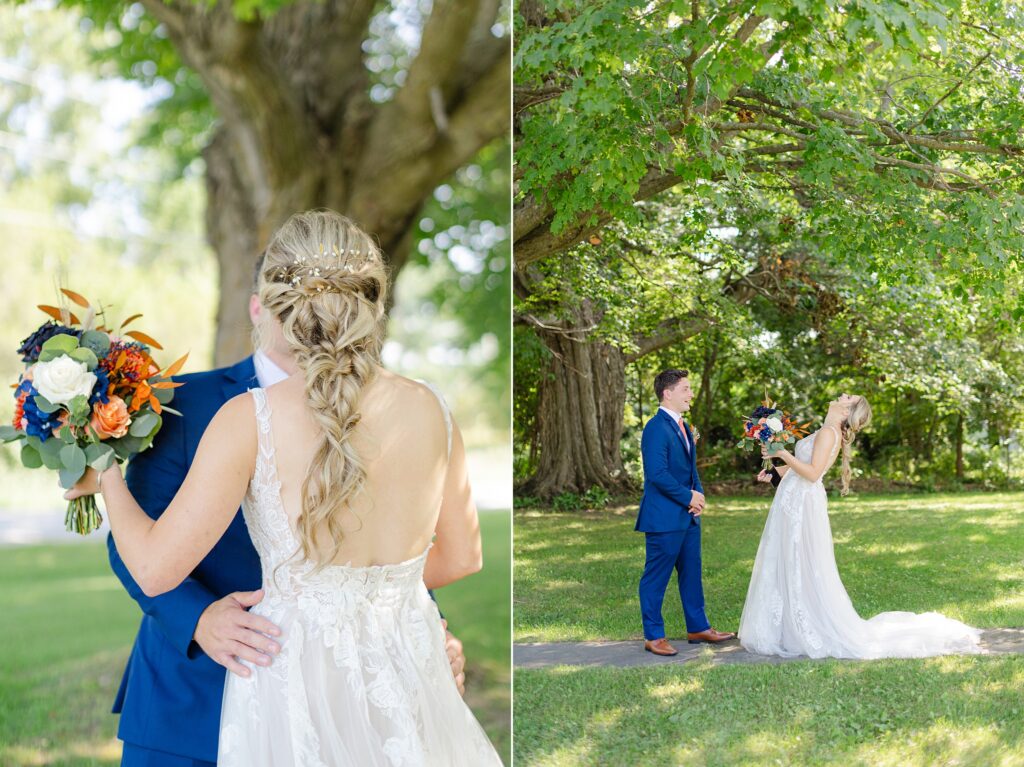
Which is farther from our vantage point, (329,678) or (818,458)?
(818,458)

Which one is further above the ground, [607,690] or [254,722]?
[254,722]

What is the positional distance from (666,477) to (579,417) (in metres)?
0.39

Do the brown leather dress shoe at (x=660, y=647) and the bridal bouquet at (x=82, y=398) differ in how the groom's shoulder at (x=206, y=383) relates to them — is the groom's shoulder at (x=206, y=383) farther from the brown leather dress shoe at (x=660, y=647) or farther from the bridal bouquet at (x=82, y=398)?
the brown leather dress shoe at (x=660, y=647)

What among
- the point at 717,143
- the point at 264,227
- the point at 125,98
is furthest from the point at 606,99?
the point at 125,98

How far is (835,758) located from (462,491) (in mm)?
1868

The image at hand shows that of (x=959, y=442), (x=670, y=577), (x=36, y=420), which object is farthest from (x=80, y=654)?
(x=959, y=442)

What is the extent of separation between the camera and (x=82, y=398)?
6.51ft

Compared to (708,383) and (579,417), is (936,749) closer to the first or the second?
(708,383)

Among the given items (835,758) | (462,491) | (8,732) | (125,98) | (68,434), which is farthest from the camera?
(125,98)

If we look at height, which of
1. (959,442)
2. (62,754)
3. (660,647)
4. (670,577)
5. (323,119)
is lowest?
(62,754)

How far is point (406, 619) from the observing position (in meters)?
2.22

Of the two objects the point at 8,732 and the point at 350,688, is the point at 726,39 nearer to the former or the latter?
the point at 350,688

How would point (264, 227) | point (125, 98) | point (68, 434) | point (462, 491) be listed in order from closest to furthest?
point (68, 434)
point (462, 491)
point (264, 227)
point (125, 98)

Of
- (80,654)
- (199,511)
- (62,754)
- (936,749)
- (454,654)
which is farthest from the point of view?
(80,654)
